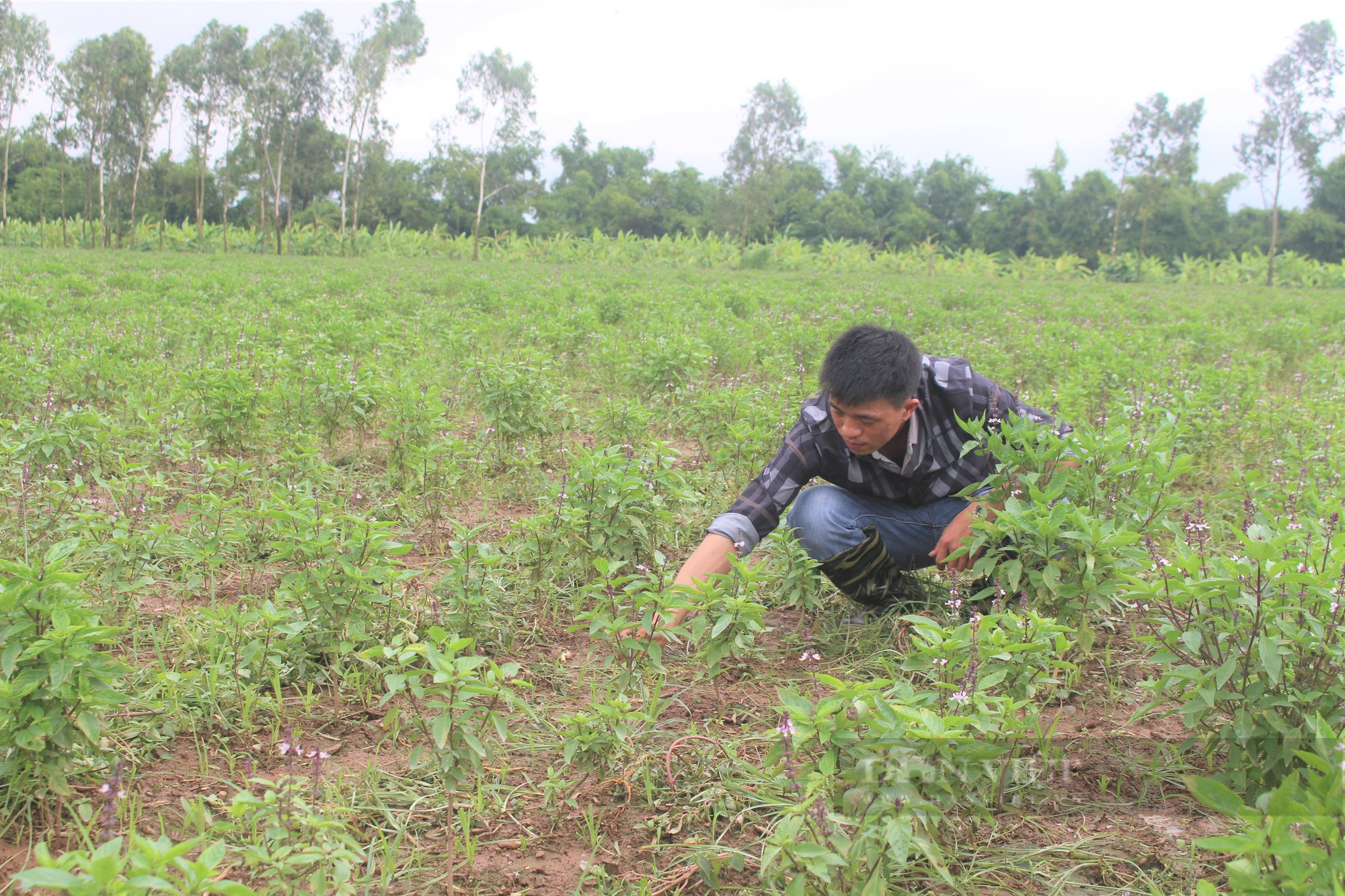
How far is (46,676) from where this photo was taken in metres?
2.07

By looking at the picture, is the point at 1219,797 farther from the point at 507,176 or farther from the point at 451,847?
the point at 507,176

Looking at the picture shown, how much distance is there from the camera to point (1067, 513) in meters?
2.66

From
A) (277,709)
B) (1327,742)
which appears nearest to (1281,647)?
(1327,742)

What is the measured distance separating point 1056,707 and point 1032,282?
2136 centimetres

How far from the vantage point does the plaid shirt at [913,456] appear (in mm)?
3350

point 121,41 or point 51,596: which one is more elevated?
point 121,41

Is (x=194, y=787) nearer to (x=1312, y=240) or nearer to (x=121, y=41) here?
(x=121, y=41)

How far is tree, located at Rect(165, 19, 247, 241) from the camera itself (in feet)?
125

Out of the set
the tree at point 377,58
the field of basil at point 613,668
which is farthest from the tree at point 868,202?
the field of basil at point 613,668

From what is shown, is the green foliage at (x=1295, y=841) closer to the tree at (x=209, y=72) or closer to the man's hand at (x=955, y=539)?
the man's hand at (x=955, y=539)

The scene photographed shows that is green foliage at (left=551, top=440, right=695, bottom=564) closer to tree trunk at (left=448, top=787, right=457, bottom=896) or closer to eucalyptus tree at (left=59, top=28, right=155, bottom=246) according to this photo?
tree trunk at (left=448, top=787, right=457, bottom=896)

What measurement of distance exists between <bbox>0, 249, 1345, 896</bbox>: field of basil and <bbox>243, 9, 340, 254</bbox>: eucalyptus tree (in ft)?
124

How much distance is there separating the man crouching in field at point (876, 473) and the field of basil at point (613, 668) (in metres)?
0.18

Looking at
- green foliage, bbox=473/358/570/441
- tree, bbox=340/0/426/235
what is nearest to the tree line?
tree, bbox=340/0/426/235
